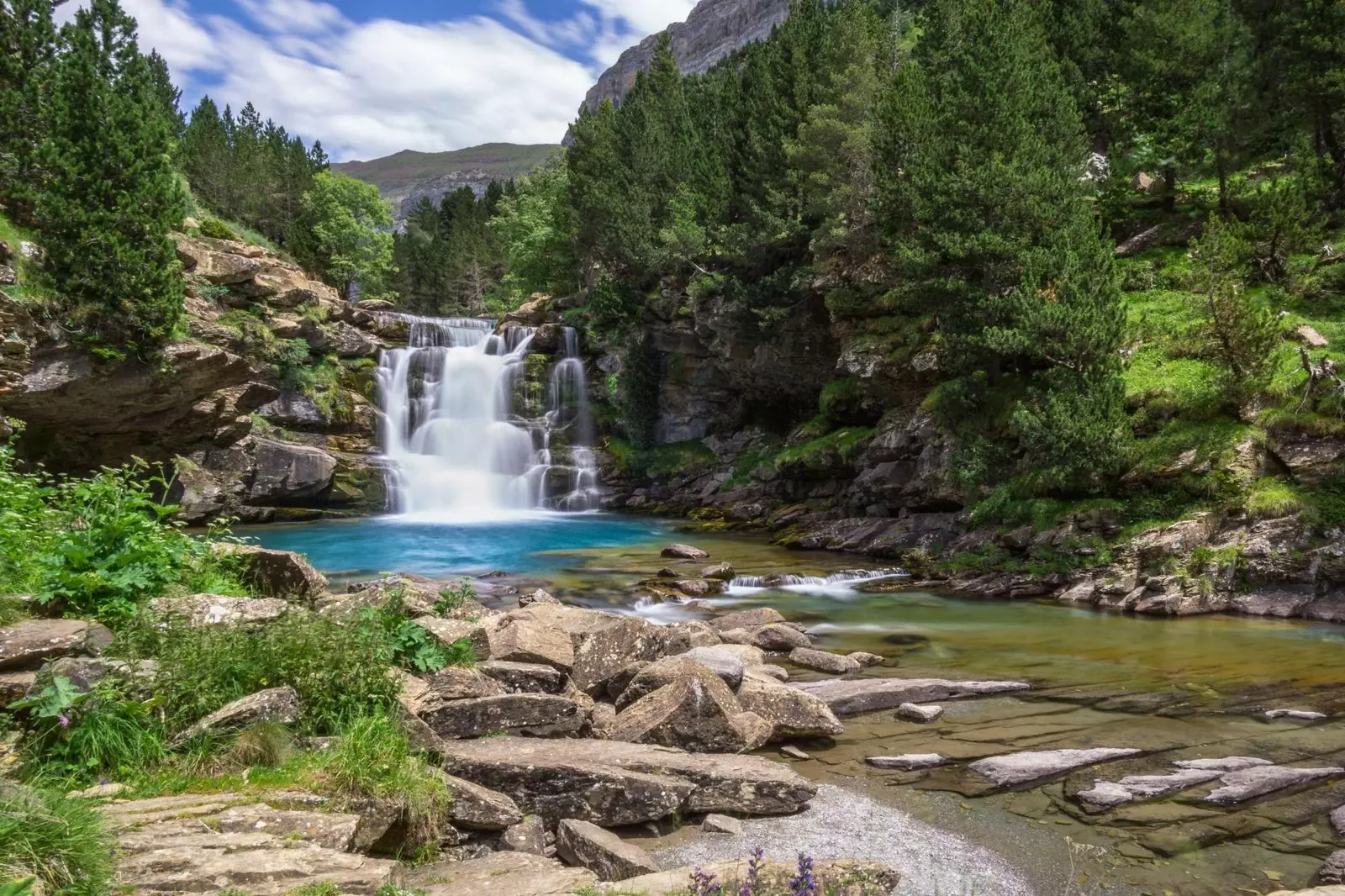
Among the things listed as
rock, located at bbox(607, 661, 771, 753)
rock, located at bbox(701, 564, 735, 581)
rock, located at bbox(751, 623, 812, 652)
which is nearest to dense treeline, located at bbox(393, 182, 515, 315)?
rock, located at bbox(701, 564, 735, 581)

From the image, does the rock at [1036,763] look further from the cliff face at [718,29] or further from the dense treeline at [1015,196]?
the cliff face at [718,29]

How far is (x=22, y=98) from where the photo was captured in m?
22.0

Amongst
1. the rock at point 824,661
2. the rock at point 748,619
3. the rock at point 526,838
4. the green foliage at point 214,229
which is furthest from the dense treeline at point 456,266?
the rock at point 526,838

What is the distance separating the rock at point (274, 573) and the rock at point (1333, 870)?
1030 cm

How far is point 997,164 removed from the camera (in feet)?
73.7

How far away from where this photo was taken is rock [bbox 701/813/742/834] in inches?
271

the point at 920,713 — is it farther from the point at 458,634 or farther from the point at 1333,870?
the point at 458,634

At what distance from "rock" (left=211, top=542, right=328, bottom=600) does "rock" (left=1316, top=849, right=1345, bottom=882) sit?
10.3 metres

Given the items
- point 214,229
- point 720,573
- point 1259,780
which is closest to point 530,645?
point 1259,780

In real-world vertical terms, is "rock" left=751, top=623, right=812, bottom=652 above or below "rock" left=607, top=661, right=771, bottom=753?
below

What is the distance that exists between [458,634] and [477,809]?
2727mm

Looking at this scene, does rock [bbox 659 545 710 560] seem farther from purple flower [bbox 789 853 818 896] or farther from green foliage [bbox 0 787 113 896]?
green foliage [bbox 0 787 113 896]

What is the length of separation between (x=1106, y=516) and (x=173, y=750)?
20163mm

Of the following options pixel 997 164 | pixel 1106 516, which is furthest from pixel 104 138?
pixel 1106 516
